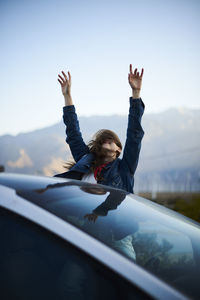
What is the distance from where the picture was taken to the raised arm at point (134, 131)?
3092mm

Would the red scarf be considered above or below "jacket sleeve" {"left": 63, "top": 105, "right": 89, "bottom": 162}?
below

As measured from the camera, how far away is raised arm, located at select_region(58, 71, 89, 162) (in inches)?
142

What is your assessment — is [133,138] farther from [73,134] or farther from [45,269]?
[45,269]

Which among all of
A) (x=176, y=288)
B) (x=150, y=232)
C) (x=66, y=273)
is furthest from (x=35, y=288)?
(x=150, y=232)

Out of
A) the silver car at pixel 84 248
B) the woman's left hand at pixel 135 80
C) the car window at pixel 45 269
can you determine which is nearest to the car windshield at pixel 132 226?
the silver car at pixel 84 248

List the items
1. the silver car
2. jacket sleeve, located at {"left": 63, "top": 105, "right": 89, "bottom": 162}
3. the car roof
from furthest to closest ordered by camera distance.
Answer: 1. jacket sleeve, located at {"left": 63, "top": 105, "right": 89, "bottom": 162}
2. the car roof
3. the silver car

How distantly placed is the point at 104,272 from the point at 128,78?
2520mm

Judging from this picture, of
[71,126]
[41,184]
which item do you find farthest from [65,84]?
[41,184]

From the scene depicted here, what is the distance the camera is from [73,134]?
3637 mm

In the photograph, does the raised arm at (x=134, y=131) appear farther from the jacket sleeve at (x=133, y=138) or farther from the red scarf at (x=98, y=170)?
the red scarf at (x=98, y=170)

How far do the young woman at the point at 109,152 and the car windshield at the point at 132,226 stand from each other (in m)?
1.18

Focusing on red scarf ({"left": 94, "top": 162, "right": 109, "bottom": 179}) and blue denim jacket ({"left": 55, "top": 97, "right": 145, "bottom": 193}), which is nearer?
blue denim jacket ({"left": 55, "top": 97, "right": 145, "bottom": 193})

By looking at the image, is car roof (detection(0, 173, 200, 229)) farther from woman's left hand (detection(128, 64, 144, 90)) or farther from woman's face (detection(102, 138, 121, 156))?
woman's left hand (detection(128, 64, 144, 90))

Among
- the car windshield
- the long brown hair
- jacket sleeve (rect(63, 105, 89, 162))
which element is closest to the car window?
the car windshield
